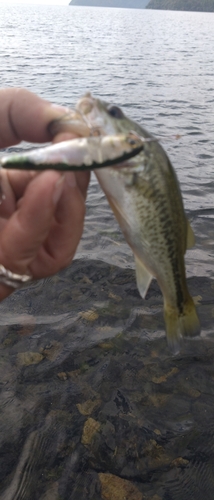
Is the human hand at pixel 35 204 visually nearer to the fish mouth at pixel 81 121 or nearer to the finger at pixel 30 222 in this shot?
the finger at pixel 30 222

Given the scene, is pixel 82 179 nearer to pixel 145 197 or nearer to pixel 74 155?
pixel 145 197

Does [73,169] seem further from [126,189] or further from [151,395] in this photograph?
[151,395]

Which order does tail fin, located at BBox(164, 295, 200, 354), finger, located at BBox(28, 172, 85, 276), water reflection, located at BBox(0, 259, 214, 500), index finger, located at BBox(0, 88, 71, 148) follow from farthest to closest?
water reflection, located at BBox(0, 259, 214, 500)
tail fin, located at BBox(164, 295, 200, 354)
index finger, located at BBox(0, 88, 71, 148)
finger, located at BBox(28, 172, 85, 276)

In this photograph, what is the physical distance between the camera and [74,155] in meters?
2.07

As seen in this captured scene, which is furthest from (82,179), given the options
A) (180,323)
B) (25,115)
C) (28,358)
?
(28,358)

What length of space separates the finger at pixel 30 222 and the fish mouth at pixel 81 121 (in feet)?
1.43

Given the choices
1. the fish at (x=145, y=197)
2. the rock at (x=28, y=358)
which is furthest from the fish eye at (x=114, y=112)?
the rock at (x=28, y=358)

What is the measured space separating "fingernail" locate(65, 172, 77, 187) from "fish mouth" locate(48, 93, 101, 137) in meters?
0.28

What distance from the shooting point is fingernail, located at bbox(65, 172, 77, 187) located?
2.73 m

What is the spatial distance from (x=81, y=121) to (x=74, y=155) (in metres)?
0.64

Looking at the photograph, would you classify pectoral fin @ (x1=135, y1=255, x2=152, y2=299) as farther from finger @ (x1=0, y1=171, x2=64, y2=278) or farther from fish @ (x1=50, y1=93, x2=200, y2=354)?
finger @ (x1=0, y1=171, x2=64, y2=278)

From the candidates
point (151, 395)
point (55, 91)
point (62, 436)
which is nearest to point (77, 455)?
point (62, 436)

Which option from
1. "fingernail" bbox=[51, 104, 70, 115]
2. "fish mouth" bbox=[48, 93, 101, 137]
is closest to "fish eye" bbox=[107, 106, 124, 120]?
"fish mouth" bbox=[48, 93, 101, 137]

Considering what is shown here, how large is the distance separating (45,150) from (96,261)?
6332mm
